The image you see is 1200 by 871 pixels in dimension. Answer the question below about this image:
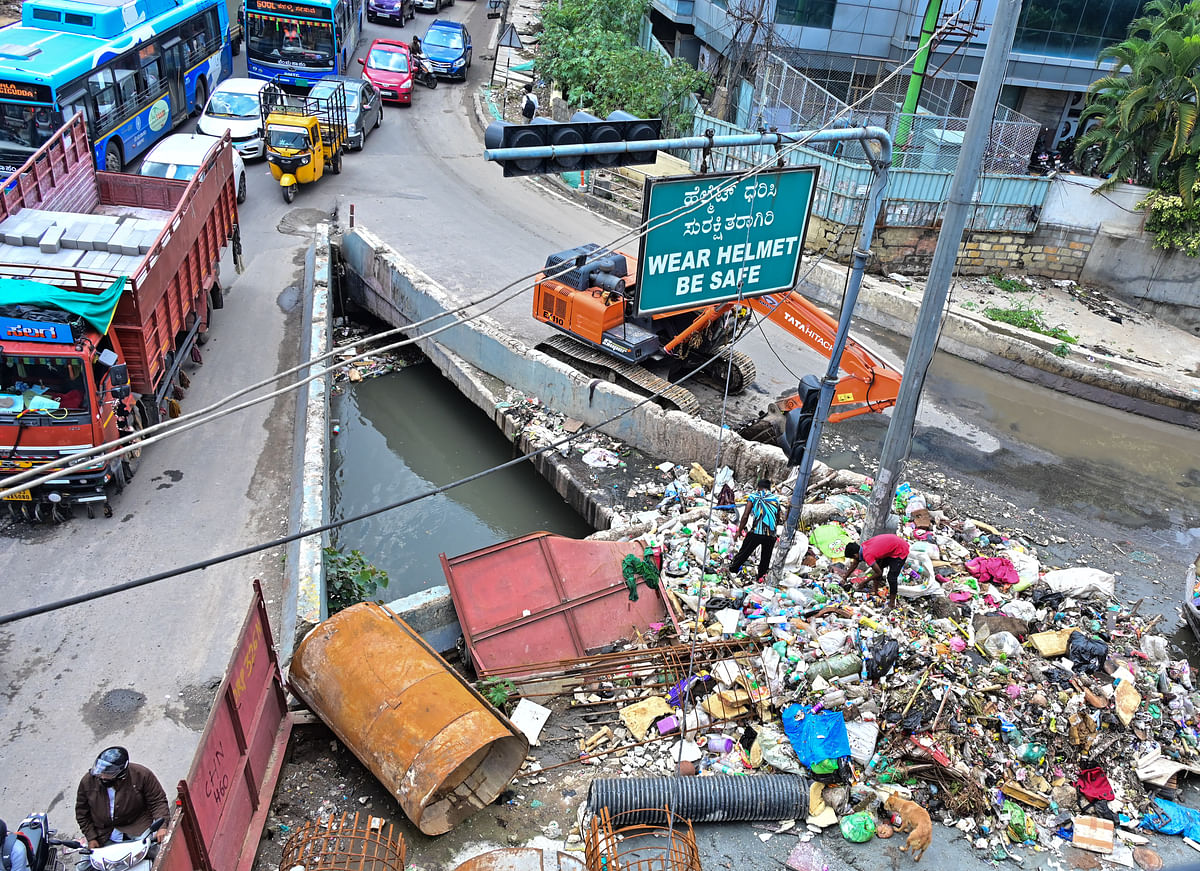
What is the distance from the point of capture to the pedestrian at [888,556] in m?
8.66

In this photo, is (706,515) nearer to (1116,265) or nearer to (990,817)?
(990,817)

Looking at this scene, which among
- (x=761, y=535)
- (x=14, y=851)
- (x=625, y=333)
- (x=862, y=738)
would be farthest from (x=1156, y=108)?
(x=14, y=851)

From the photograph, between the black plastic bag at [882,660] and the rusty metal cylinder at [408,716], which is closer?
the rusty metal cylinder at [408,716]

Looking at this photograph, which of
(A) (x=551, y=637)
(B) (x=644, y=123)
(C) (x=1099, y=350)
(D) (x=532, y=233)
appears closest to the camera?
(B) (x=644, y=123)

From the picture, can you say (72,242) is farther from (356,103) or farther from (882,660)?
(356,103)

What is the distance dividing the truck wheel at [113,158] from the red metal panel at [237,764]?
1510cm

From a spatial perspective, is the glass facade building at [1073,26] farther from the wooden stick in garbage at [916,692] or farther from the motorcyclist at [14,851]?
the motorcyclist at [14,851]

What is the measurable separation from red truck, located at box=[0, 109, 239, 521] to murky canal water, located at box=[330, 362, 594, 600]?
2910 mm

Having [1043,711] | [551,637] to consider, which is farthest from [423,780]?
[1043,711]

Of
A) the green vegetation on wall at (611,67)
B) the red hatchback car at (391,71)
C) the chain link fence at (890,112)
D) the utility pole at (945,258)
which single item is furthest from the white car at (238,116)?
the utility pole at (945,258)

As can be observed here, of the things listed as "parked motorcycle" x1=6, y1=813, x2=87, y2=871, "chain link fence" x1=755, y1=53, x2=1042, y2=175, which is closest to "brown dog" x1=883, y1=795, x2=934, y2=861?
"parked motorcycle" x1=6, y1=813, x2=87, y2=871

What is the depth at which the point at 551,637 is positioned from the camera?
850cm

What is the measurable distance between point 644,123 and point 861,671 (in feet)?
17.2

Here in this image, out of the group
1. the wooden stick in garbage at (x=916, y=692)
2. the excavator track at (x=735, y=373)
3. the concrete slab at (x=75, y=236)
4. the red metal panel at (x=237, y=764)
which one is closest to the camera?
the red metal panel at (x=237, y=764)
